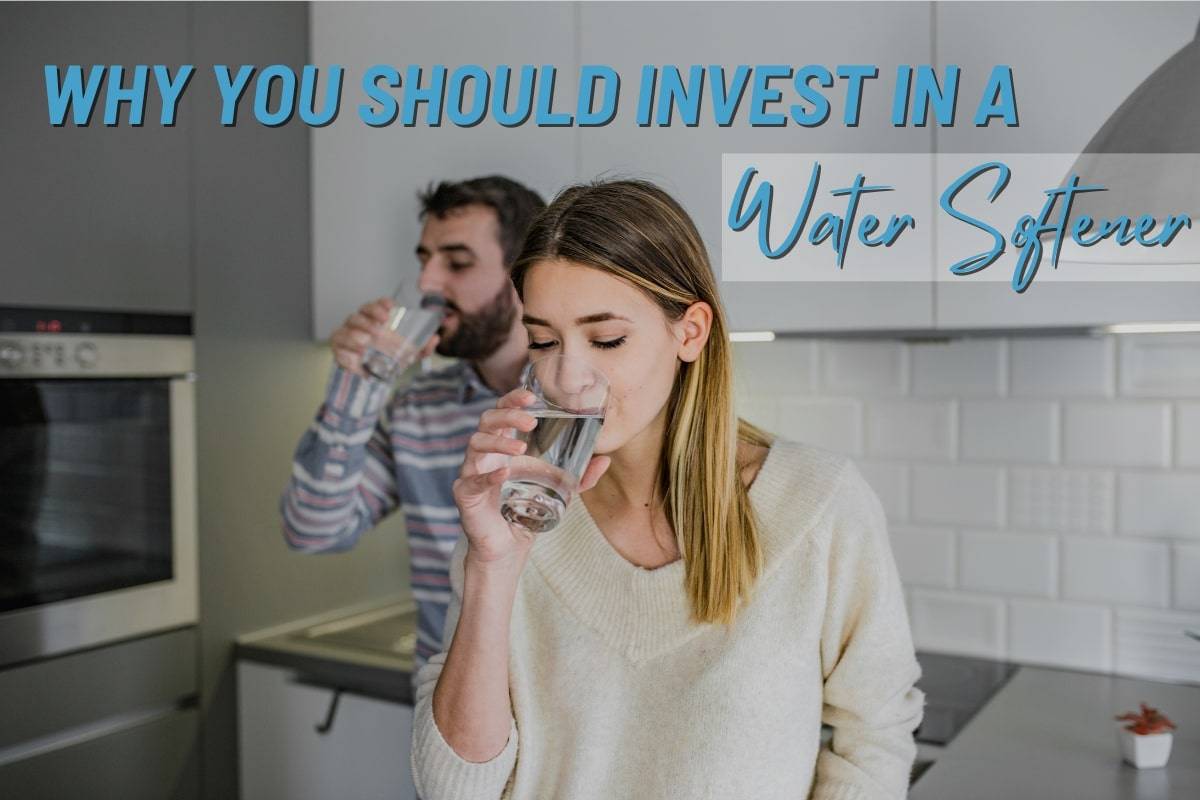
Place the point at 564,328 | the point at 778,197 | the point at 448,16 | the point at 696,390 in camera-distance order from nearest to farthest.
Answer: the point at 564,328 < the point at 696,390 < the point at 778,197 < the point at 448,16

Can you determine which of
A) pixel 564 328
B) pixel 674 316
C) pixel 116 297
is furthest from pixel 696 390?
pixel 116 297

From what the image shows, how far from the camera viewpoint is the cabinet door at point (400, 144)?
2012mm

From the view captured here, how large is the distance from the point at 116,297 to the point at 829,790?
1471mm

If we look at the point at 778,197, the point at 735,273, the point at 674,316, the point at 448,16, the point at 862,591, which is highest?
the point at 448,16

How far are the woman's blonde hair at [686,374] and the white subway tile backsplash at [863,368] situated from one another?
904 millimetres

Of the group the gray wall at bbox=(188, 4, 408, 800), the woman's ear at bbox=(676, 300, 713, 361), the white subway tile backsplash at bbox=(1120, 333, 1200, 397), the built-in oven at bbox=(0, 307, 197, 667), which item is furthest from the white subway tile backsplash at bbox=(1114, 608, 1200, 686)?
the built-in oven at bbox=(0, 307, 197, 667)

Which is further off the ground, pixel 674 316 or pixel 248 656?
pixel 674 316

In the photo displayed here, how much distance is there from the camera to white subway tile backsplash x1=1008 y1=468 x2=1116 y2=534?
6.55 feet

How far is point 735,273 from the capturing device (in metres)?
1.86

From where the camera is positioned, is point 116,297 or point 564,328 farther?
point 116,297

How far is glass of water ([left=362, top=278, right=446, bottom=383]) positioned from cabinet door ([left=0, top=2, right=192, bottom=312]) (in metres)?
0.57

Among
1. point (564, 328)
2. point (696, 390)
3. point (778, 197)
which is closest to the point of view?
point (564, 328)

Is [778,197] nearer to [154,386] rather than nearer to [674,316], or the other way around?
[674,316]

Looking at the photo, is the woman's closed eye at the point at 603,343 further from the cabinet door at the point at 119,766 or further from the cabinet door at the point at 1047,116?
the cabinet door at the point at 119,766
